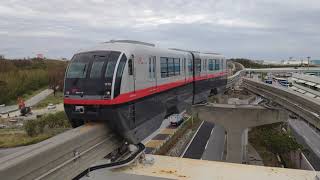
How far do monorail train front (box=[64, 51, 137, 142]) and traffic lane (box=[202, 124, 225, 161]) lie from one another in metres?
19.5

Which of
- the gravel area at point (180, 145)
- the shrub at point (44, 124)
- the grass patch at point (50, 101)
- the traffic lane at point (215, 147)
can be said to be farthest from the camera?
the grass patch at point (50, 101)

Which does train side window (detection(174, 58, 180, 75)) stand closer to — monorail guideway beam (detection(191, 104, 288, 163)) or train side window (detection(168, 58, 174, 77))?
train side window (detection(168, 58, 174, 77))

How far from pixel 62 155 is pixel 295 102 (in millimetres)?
18810

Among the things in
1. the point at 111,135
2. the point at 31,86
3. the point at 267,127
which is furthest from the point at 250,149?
the point at 31,86

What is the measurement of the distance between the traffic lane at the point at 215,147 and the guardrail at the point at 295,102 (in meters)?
6.04

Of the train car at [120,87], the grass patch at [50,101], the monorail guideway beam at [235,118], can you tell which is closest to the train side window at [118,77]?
the train car at [120,87]

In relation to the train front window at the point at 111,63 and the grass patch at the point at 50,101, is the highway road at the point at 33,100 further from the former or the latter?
the train front window at the point at 111,63

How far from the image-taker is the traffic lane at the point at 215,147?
97.2 ft

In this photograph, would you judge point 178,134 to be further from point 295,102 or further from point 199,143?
point 295,102

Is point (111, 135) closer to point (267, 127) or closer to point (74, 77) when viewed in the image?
point (74, 77)

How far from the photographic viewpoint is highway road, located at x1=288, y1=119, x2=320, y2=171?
30.9 m

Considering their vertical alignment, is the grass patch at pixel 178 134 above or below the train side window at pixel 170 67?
below

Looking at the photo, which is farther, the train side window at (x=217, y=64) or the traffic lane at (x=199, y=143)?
the traffic lane at (x=199, y=143)

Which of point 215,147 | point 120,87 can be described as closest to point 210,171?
point 120,87
